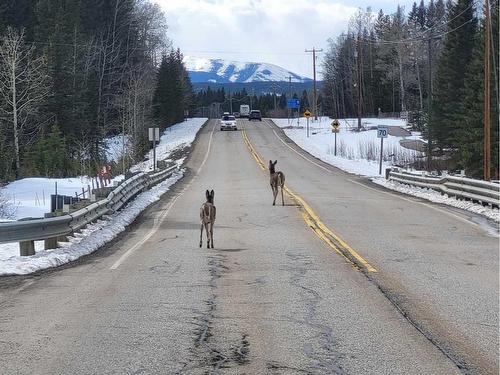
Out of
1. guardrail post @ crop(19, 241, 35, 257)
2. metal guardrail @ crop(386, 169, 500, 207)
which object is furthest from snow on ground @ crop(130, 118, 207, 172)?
guardrail post @ crop(19, 241, 35, 257)

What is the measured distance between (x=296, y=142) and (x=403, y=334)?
209 ft

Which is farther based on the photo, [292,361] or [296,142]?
[296,142]

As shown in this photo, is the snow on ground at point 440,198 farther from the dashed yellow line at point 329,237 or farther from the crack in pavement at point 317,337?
the crack in pavement at point 317,337

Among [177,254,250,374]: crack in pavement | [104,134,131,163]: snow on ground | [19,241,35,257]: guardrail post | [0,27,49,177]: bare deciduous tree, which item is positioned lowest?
[177,254,250,374]: crack in pavement

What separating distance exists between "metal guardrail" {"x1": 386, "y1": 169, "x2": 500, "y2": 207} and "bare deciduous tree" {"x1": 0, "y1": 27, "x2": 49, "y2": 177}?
1032 inches

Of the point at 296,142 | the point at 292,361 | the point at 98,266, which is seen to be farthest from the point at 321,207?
the point at 296,142

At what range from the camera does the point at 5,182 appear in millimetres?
36875

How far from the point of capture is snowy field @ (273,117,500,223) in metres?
24.3

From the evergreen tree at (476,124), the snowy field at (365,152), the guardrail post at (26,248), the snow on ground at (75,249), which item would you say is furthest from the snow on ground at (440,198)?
the guardrail post at (26,248)

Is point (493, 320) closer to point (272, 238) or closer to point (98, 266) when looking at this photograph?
point (98, 266)

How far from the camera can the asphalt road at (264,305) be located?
223 inches

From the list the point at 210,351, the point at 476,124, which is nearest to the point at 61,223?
the point at 210,351

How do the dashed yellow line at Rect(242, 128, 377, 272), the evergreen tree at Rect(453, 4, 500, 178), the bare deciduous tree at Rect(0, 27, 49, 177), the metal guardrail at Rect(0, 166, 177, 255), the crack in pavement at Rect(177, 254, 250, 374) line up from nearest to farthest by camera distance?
the crack in pavement at Rect(177, 254, 250, 374)
the dashed yellow line at Rect(242, 128, 377, 272)
the metal guardrail at Rect(0, 166, 177, 255)
the evergreen tree at Rect(453, 4, 500, 178)
the bare deciduous tree at Rect(0, 27, 49, 177)

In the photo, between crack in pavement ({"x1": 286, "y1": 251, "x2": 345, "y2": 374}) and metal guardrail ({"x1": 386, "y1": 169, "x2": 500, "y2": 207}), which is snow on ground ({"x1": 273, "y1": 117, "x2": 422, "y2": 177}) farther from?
crack in pavement ({"x1": 286, "y1": 251, "x2": 345, "y2": 374})
